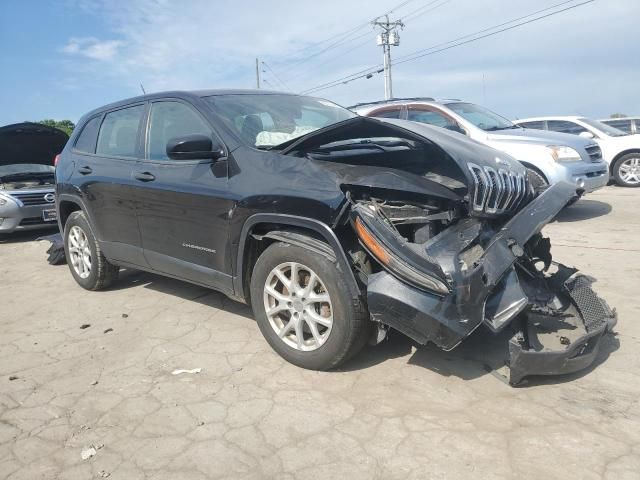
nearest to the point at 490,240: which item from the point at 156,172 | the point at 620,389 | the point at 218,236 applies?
the point at 620,389

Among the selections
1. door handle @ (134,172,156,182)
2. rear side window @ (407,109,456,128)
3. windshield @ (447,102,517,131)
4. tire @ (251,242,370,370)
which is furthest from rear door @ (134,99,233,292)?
windshield @ (447,102,517,131)

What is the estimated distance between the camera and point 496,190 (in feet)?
10.5

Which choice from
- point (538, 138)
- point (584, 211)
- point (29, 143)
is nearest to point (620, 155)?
point (584, 211)

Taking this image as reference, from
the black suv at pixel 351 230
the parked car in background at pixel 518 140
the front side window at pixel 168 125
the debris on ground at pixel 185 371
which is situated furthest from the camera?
the parked car in background at pixel 518 140

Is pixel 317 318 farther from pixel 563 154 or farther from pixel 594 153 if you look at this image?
pixel 594 153

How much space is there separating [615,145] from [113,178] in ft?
35.2

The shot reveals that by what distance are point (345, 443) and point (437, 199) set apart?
143cm

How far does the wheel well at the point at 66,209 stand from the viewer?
5.47 meters

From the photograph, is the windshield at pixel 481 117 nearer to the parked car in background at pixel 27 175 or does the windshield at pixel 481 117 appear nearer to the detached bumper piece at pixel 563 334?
the detached bumper piece at pixel 563 334

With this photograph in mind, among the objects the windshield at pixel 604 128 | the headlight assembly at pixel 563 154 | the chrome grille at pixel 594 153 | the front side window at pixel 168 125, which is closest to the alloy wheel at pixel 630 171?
the windshield at pixel 604 128

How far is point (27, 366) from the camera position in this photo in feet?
12.1

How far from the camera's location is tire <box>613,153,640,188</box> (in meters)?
11.3

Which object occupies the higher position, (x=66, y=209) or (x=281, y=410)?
(x=66, y=209)

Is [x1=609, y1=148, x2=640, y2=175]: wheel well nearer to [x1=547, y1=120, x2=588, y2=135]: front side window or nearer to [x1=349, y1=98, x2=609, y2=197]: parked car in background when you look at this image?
[x1=547, y1=120, x2=588, y2=135]: front side window
